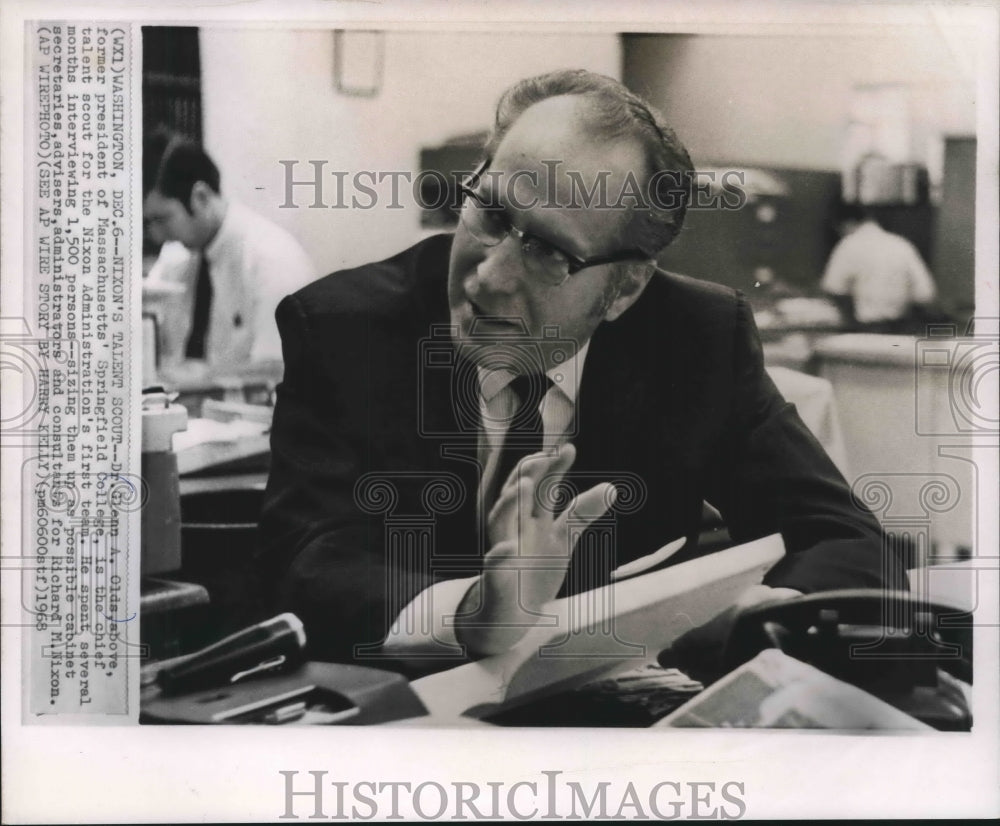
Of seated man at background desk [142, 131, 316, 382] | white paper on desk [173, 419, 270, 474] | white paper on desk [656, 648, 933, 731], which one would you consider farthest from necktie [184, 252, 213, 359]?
white paper on desk [656, 648, 933, 731]

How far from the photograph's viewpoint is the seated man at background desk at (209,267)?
1.26 metres

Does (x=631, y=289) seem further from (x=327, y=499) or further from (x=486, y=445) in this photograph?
(x=327, y=499)

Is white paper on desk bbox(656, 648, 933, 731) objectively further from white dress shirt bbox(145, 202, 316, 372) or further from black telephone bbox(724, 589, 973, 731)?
white dress shirt bbox(145, 202, 316, 372)

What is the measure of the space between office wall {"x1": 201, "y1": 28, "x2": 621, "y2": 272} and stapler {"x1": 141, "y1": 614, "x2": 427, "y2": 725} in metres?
0.57

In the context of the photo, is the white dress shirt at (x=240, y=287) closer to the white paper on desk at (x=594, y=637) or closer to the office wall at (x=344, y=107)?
the office wall at (x=344, y=107)

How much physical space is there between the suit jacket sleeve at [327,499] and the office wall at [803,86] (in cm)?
63

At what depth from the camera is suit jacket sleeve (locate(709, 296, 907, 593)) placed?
1.26m

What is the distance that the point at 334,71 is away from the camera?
1.26m

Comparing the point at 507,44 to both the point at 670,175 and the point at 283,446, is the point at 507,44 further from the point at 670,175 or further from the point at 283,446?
the point at 283,446

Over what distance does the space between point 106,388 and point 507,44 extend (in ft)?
2.61

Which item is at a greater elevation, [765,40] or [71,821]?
[765,40]

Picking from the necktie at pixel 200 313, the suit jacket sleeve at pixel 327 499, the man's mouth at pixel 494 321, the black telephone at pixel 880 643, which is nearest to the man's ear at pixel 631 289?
the man's mouth at pixel 494 321

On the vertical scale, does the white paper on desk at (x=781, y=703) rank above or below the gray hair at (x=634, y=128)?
below

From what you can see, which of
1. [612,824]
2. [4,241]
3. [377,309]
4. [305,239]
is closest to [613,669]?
[612,824]
